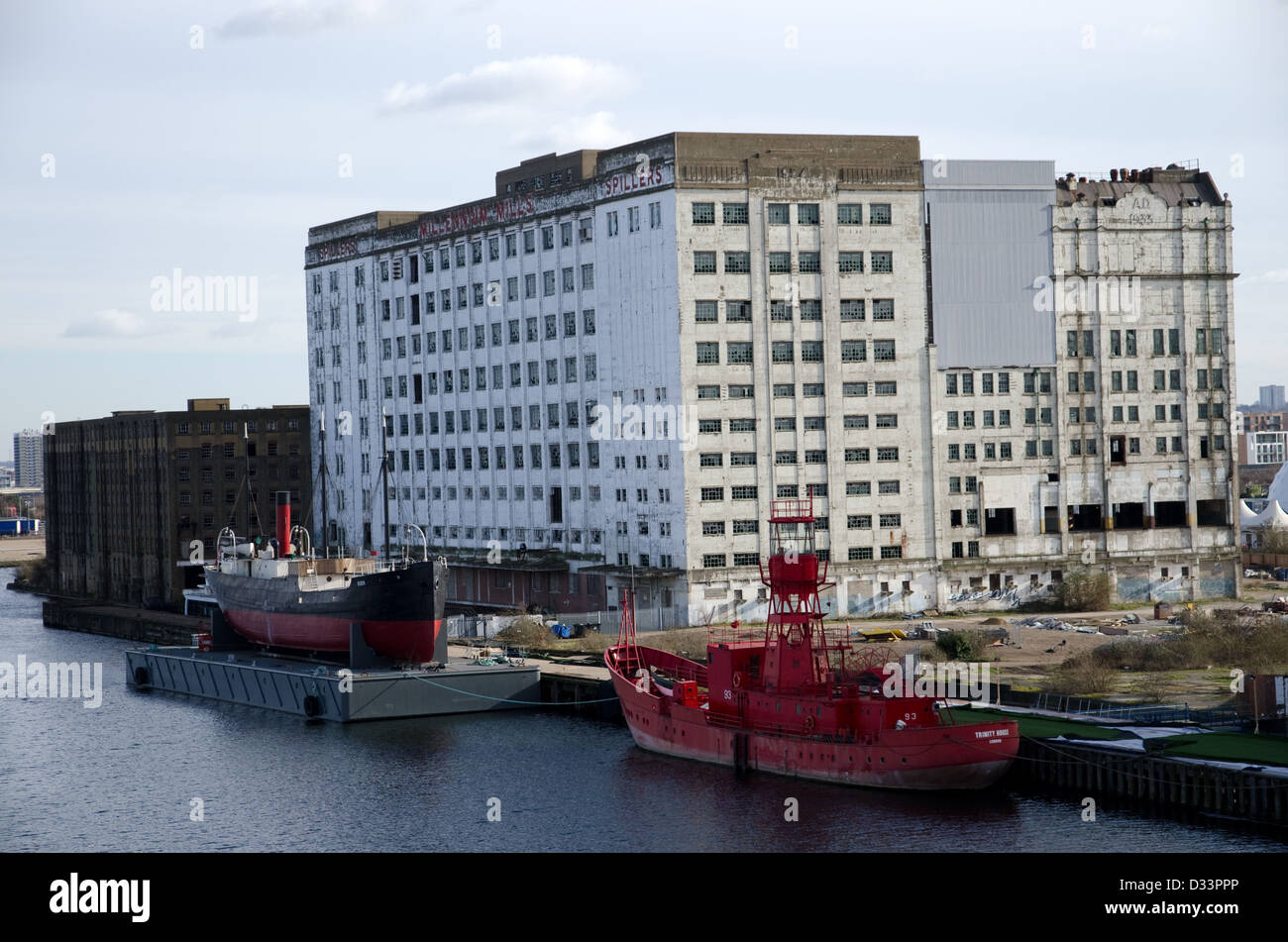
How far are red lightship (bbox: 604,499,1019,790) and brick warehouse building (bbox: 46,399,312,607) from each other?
7773 centimetres

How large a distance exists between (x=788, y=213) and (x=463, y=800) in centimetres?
5513

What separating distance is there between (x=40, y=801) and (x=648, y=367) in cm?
5262

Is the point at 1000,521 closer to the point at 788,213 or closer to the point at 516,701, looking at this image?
the point at 788,213

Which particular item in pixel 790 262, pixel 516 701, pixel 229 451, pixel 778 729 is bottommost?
pixel 516 701

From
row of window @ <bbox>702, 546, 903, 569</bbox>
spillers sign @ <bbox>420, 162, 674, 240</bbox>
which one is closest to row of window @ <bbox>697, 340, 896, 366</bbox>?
spillers sign @ <bbox>420, 162, 674, 240</bbox>

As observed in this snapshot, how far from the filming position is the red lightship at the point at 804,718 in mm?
58062

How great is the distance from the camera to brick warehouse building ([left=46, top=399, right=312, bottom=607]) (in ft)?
470

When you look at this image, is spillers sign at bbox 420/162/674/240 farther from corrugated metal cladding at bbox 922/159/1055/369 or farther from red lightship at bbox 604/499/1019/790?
red lightship at bbox 604/499/1019/790

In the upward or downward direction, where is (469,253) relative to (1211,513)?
upward

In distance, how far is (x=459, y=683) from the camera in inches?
3174

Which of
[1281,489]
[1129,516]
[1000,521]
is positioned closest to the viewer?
[1000,521]

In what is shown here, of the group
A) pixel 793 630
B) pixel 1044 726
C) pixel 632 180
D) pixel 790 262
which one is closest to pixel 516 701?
pixel 793 630

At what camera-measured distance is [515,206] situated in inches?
4678

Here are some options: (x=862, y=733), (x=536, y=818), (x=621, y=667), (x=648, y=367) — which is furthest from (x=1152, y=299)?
(x=536, y=818)
